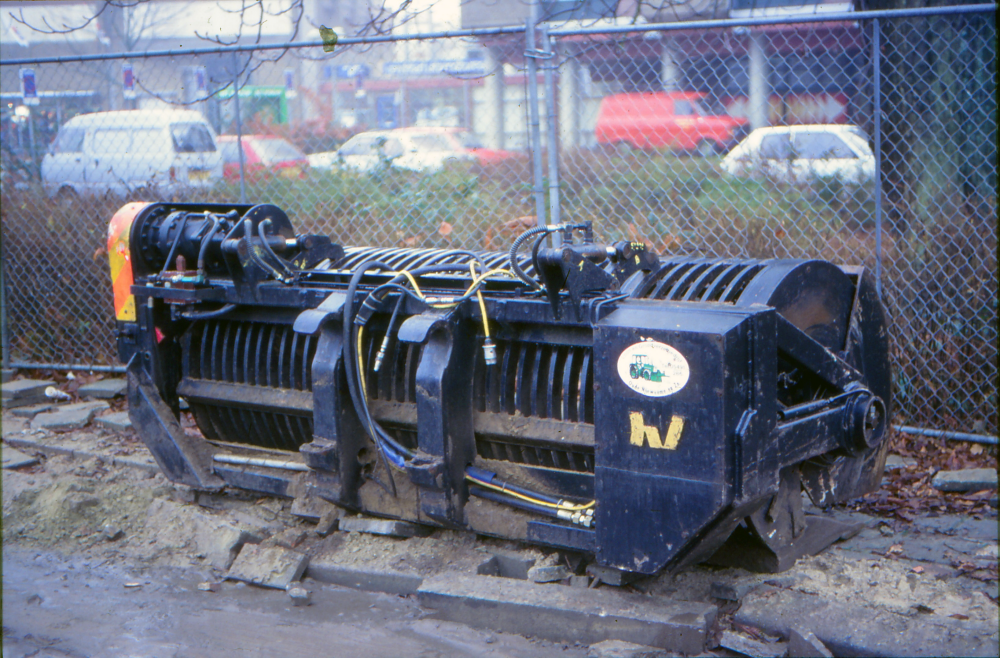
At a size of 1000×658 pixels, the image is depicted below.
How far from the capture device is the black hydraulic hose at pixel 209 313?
4.30 m

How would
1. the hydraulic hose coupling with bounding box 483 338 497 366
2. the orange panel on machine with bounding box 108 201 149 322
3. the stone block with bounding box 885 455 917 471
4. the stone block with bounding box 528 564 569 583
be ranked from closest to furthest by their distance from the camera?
the hydraulic hose coupling with bounding box 483 338 497 366
the stone block with bounding box 528 564 569 583
the orange panel on machine with bounding box 108 201 149 322
the stone block with bounding box 885 455 917 471

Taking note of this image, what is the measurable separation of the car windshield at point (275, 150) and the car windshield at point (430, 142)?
100cm

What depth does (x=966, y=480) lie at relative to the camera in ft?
14.9

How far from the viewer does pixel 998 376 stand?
5094 mm

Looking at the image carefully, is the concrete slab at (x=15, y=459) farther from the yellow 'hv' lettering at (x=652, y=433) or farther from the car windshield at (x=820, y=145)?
the car windshield at (x=820, y=145)

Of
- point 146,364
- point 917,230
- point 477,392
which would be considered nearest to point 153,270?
point 146,364

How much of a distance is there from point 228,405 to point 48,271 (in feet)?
12.8

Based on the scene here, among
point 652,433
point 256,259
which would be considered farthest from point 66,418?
point 652,433

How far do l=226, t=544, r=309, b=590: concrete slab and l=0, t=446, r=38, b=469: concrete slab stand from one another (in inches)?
86.1

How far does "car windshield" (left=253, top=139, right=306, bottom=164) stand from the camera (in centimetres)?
741

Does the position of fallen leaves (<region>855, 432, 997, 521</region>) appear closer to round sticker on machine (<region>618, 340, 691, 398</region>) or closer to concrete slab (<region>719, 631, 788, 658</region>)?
concrete slab (<region>719, 631, 788, 658</region>)

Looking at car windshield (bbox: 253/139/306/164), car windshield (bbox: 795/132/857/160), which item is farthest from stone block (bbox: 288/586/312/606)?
car windshield (bbox: 253/139/306/164)

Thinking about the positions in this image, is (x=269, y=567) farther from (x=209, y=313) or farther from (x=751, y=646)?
(x=751, y=646)

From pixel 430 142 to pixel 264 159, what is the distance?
1.55 metres
